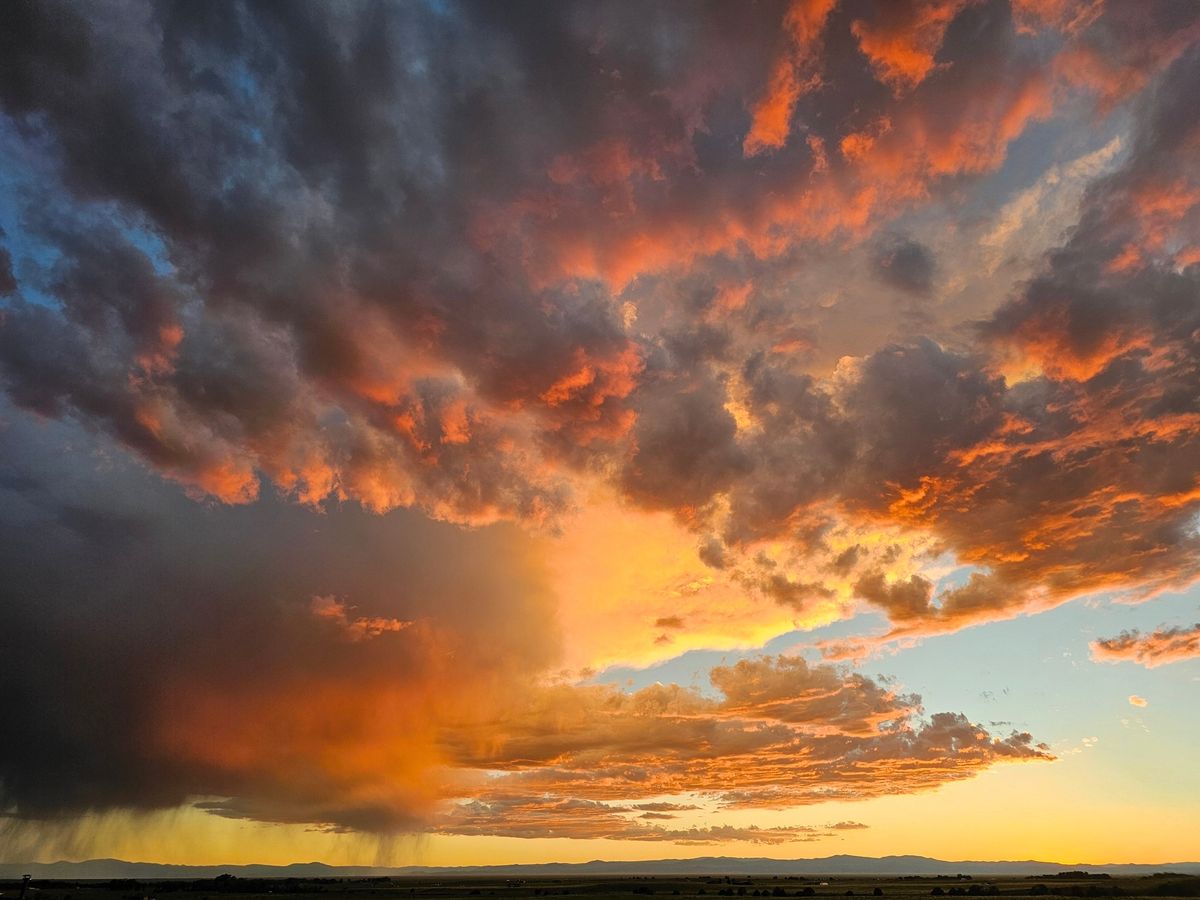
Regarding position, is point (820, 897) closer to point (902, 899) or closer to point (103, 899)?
point (902, 899)

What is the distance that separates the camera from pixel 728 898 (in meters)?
162

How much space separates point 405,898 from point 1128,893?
18544 centimetres

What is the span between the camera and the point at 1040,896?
620ft

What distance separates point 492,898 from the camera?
167625 mm

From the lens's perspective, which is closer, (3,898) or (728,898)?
(3,898)

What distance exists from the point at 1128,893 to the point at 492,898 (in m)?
160

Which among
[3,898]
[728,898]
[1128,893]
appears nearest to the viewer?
[3,898]

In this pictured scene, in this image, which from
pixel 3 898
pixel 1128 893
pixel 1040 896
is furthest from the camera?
pixel 1040 896

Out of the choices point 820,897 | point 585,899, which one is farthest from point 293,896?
point 820,897

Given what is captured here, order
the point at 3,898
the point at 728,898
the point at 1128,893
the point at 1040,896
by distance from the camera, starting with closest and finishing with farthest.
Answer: the point at 3,898 < the point at 728,898 < the point at 1128,893 < the point at 1040,896

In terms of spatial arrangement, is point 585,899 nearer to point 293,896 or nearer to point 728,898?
point 728,898

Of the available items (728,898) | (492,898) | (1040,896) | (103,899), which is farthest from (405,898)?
(1040,896)

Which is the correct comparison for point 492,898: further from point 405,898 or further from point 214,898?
point 214,898

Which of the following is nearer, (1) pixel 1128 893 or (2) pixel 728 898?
(2) pixel 728 898
